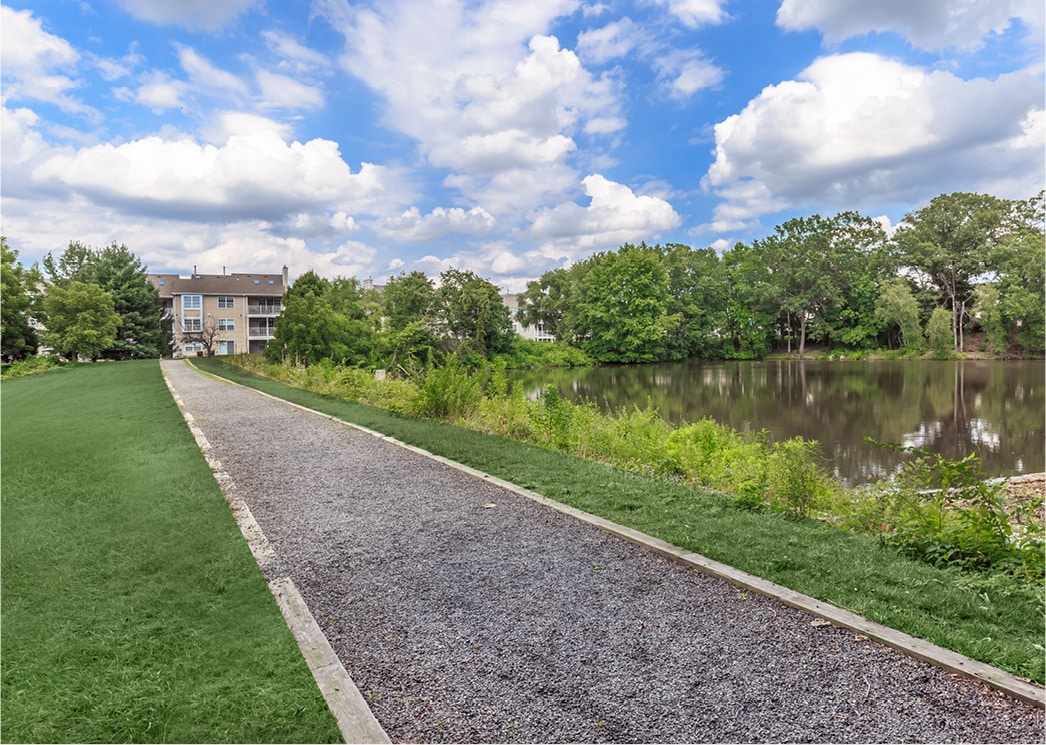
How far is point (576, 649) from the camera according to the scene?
3.09 metres

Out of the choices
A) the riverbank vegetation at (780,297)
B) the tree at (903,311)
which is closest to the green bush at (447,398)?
the riverbank vegetation at (780,297)

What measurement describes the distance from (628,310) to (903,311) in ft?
71.2

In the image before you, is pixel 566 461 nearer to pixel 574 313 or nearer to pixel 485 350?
pixel 485 350

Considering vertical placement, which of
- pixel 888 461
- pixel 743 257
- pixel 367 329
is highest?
pixel 743 257

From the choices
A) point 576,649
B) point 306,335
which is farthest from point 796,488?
point 306,335

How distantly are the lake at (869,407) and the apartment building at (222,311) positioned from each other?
3885 cm

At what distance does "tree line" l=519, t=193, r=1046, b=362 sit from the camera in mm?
47000

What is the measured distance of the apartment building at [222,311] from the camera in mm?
58281

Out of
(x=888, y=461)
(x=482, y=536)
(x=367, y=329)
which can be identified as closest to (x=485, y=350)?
(x=367, y=329)

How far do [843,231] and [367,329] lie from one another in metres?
45.9

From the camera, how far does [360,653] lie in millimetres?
3125

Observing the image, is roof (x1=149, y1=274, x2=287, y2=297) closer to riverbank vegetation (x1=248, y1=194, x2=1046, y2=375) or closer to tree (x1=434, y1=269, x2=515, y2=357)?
riverbank vegetation (x1=248, y1=194, x2=1046, y2=375)

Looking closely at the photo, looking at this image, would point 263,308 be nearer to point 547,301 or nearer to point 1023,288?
point 547,301

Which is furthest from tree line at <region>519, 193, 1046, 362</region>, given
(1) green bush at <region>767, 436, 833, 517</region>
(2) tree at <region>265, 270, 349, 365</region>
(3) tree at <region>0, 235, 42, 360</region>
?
(1) green bush at <region>767, 436, 833, 517</region>
